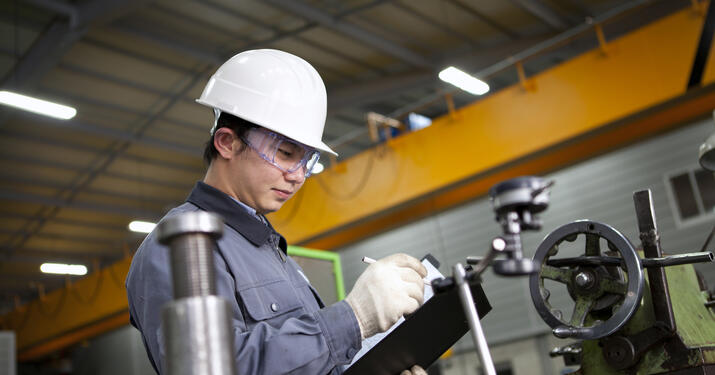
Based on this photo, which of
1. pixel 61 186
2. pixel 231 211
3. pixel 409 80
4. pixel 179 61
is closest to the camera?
pixel 231 211

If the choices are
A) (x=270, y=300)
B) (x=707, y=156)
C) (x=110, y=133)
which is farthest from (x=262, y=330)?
(x=110, y=133)

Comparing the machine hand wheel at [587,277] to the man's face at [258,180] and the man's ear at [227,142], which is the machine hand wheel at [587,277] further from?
the man's ear at [227,142]

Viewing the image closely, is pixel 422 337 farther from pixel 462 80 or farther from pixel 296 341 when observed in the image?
pixel 462 80

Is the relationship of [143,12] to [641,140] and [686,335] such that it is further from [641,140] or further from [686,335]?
[686,335]

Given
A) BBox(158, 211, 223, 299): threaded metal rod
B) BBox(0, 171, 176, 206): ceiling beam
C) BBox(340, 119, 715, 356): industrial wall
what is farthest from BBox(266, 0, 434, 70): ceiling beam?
BBox(158, 211, 223, 299): threaded metal rod

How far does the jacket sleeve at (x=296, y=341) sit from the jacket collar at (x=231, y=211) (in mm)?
190

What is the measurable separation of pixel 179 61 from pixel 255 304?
730 centimetres

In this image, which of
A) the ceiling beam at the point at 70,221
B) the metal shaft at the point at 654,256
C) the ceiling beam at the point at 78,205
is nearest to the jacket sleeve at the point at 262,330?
the metal shaft at the point at 654,256

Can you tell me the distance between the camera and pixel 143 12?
7250mm

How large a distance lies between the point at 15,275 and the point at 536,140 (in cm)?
1111

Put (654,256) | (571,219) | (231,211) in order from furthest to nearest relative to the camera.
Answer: (571,219), (654,256), (231,211)

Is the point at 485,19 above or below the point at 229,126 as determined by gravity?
above

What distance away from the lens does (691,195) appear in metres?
8.14

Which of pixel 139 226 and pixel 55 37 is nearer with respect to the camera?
pixel 55 37
